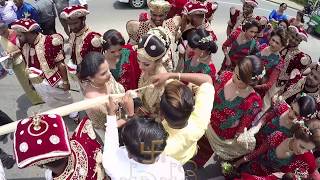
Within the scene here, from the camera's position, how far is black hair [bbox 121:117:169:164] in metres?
2.17

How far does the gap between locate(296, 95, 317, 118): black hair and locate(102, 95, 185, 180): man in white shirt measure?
171 cm

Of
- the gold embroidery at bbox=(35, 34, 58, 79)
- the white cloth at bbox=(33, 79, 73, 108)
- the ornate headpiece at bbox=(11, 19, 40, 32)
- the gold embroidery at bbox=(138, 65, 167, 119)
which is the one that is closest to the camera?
the gold embroidery at bbox=(138, 65, 167, 119)

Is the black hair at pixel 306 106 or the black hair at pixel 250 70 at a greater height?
the black hair at pixel 250 70

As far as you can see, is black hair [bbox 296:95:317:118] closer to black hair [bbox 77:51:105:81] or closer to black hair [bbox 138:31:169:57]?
black hair [bbox 138:31:169:57]

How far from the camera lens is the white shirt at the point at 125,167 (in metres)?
2.23

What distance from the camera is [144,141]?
2186mm

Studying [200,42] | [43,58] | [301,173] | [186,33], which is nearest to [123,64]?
[200,42]

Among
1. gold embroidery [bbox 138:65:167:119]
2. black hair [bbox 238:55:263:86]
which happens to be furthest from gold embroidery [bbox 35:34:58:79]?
black hair [bbox 238:55:263:86]

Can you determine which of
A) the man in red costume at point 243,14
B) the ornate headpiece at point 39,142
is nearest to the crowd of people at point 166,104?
the ornate headpiece at point 39,142

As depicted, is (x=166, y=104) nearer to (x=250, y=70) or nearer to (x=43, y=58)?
(x=250, y=70)

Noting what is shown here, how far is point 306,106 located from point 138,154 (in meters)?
2.04

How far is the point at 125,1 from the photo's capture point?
412 inches

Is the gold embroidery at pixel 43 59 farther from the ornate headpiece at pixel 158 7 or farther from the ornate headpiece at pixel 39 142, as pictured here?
the ornate headpiece at pixel 39 142

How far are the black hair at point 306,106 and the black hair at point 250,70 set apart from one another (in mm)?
531
